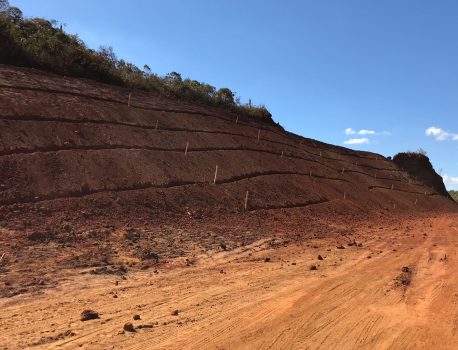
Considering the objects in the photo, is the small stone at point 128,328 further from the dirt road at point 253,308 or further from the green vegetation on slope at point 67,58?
the green vegetation on slope at point 67,58

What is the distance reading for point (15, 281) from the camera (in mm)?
7441

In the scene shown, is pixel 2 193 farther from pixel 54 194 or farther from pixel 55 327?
pixel 55 327

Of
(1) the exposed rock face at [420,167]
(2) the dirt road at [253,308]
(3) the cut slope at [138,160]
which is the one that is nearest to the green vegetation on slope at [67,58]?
(3) the cut slope at [138,160]

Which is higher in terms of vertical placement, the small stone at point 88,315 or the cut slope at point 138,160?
the cut slope at point 138,160

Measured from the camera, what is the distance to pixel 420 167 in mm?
54469

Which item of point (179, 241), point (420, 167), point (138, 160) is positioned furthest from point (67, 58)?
point (420, 167)

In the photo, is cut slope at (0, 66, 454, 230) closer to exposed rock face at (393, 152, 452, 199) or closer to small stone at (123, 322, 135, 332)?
small stone at (123, 322, 135, 332)

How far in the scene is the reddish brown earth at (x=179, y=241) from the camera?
5.47 metres

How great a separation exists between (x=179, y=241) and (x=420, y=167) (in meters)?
49.3

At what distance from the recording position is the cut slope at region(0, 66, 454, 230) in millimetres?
14305

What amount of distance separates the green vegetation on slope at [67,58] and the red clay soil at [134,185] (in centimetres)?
213

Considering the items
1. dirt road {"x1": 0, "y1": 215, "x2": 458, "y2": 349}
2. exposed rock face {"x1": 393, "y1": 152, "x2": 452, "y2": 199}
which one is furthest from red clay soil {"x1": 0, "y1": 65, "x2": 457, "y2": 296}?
exposed rock face {"x1": 393, "y1": 152, "x2": 452, "y2": 199}

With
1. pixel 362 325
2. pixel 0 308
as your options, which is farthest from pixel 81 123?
pixel 362 325

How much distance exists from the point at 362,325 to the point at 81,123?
16571 millimetres
